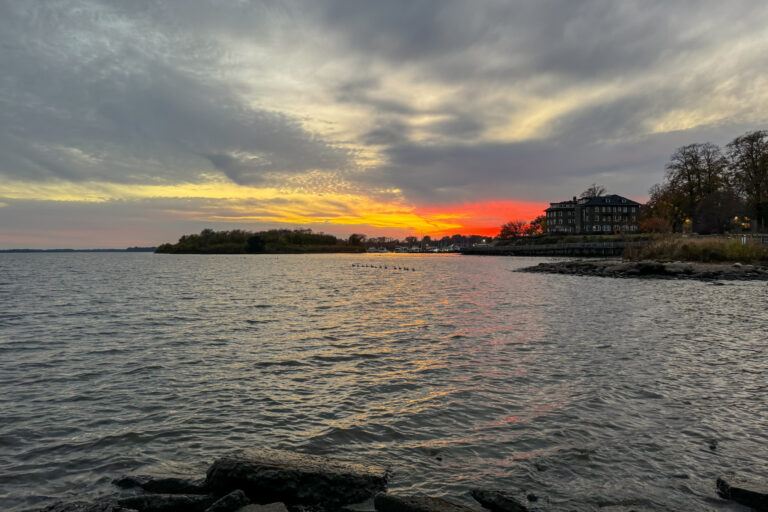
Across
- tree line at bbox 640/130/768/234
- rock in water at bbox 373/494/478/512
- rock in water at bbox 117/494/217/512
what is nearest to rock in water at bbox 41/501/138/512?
rock in water at bbox 117/494/217/512

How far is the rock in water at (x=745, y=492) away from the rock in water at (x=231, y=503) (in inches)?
268

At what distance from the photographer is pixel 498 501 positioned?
5.79 metres

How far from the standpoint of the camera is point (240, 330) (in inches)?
814

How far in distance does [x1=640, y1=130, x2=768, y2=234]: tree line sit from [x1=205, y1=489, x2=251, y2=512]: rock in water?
104 metres

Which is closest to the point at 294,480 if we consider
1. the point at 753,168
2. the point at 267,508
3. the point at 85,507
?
the point at 267,508

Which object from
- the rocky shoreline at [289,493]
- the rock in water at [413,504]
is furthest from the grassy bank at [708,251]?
the rock in water at [413,504]

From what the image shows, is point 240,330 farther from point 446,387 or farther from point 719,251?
point 719,251

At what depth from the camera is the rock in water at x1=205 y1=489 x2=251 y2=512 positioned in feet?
18.2

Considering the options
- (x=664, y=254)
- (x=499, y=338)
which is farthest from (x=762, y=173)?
(x=499, y=338)

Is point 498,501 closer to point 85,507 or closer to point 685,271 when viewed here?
point 85,507

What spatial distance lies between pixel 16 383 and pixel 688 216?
136 m

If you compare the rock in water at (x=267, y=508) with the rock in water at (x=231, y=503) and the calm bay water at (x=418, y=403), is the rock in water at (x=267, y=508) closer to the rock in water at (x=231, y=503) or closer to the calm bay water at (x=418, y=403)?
the rock in water at (x=231, y=503)

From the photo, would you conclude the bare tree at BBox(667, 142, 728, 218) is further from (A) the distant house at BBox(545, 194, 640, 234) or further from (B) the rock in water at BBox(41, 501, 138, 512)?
(B) the rock in water at BBox(41, 501, 138, 512)

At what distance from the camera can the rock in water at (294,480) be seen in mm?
6023
